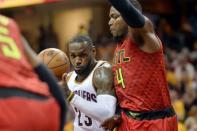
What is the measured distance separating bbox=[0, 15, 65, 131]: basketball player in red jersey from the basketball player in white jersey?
2.01 m

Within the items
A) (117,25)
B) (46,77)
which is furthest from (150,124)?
(46,77)

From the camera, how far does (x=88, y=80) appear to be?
512cm

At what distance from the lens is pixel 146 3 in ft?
47.2

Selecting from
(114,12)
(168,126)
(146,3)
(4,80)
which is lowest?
(146,3)

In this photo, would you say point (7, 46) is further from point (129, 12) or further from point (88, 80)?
point (88, 80)

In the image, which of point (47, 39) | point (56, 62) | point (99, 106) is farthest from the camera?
point (47, 39)

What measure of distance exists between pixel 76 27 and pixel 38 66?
35.9ft

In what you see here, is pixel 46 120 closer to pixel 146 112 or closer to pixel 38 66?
pixel 38 66

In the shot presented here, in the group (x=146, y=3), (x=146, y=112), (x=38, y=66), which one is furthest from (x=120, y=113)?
(x=146, y=3)

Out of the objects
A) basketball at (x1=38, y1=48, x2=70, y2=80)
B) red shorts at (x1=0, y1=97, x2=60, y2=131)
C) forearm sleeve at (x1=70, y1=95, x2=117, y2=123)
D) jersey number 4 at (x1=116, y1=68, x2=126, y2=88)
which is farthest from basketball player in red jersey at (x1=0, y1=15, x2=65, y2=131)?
basketball at (x1=38, y1=48, x2=70, y2=80)

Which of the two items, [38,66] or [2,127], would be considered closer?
[2,127]

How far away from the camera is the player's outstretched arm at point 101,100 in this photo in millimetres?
4414

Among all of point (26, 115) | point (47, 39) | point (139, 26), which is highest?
point (26, 115)

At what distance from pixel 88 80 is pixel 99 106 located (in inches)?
28.1
